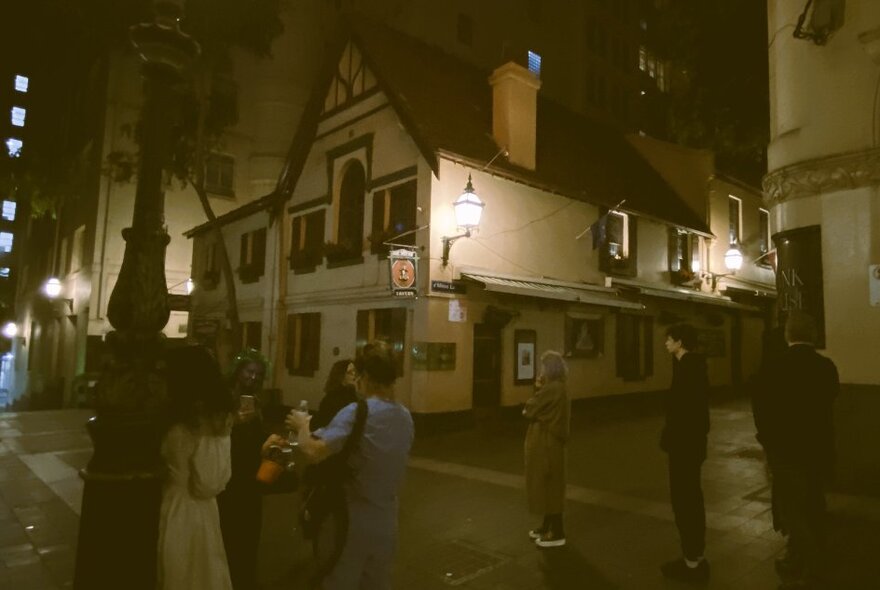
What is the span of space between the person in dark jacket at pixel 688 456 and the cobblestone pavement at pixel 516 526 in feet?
0.66

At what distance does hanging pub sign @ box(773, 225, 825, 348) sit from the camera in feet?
24.9

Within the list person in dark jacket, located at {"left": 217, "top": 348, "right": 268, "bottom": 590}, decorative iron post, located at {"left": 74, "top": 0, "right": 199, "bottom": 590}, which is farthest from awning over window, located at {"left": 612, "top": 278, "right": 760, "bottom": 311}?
decorative iron post, located at {"left": 74, "top": 0, "right": 199, "bottom": 590}

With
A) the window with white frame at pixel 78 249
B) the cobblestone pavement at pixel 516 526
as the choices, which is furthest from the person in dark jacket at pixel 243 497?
the window with white frame at pixel 78 249

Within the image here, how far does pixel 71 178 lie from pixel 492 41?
2109 cm

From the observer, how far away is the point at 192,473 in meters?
3.19

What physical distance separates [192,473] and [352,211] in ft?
42.5

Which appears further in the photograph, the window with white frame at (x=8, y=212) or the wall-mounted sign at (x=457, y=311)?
the window with white frame at (x=8, y=212)

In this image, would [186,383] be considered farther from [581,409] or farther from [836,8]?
[581,409]

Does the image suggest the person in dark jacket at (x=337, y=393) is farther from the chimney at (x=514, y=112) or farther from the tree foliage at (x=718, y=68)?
the chimney at (x=514, y=112)

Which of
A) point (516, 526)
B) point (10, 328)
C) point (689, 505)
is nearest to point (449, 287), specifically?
point (516, 526)

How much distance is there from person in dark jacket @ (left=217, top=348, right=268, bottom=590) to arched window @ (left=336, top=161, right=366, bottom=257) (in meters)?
11.0

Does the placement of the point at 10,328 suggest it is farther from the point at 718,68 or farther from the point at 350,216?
the point at 718,68

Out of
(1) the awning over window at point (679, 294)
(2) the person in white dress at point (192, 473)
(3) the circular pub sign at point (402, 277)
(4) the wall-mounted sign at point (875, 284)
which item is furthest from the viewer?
(1) the awning over window at point (679, 294)

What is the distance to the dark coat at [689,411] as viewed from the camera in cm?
486
